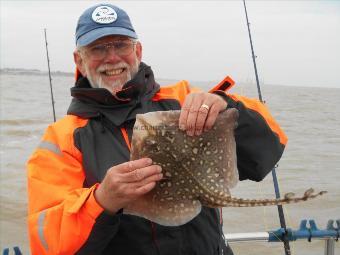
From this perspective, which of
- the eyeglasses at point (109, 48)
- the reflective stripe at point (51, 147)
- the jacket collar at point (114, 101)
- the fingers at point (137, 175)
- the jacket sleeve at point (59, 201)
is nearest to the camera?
the fingers at point (137, 175)

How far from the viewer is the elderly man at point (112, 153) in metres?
2.41

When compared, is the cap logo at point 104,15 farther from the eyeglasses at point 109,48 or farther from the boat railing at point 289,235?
the boat railing at point 289,235

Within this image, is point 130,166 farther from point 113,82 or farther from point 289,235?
point 289,235

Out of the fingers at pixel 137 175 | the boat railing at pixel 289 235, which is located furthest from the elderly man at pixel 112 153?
the boat railing at pixel 289 235

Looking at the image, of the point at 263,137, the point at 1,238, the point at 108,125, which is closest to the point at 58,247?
the point at 108,125

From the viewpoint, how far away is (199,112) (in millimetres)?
2367

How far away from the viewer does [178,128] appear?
2.38 meters

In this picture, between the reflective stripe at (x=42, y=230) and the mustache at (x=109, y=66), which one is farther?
the mustache at (x=109, y=66)

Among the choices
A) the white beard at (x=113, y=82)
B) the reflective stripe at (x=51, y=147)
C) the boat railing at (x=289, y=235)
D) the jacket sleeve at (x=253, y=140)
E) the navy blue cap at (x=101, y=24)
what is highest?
the navy blue cap at (x=101, y=24)

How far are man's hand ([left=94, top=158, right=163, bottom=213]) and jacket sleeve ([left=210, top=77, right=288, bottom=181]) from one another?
854 millimetres

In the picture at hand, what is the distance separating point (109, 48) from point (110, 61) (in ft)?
0.32

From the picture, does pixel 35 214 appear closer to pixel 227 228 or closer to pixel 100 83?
pixel 100 83

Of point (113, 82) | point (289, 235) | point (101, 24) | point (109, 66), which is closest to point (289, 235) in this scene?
point (289, 235)

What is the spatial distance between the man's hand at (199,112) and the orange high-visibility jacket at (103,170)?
0.40 m
